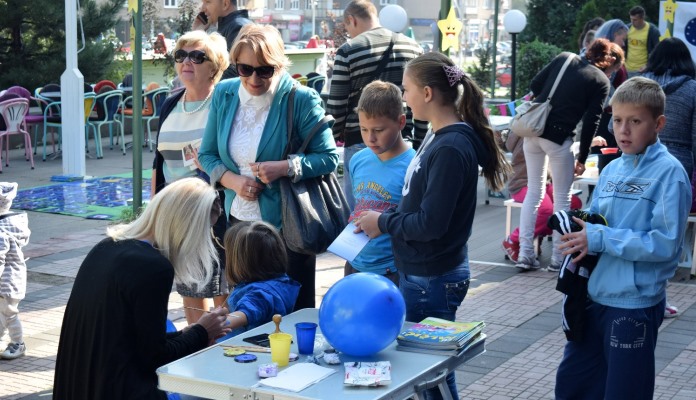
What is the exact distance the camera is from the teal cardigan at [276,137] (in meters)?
4.99

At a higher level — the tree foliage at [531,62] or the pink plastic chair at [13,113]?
the tree foliage at [531,62]

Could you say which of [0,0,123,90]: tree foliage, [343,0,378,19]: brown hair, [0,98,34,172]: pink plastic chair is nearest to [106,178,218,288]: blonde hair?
[343,0,378,19]: brown hair

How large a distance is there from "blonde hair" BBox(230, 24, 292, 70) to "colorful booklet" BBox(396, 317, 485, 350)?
5.59 feet

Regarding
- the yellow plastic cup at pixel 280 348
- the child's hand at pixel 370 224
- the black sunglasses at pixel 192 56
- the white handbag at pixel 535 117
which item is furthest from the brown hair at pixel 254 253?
the white handbag at pixel 535 117

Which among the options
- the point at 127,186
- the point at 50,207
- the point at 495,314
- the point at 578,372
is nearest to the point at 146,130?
the point at 127,186

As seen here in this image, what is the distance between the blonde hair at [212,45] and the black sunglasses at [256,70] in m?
0.82

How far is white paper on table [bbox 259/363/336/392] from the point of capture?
3.18 metres

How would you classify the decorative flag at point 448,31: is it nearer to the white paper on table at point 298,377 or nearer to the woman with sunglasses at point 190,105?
the woman with sunglasses at point 190,105

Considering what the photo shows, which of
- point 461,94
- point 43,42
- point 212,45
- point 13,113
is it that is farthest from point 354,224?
point 43,42

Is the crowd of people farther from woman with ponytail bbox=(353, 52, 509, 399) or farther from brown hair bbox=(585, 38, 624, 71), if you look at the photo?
brown hair bbox=(585, 38, 624, 71)

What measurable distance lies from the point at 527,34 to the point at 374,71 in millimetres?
19805

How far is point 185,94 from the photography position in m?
5.80

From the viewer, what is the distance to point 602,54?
26.4 ft

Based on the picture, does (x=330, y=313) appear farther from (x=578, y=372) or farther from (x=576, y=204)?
(x=576, y=204)
